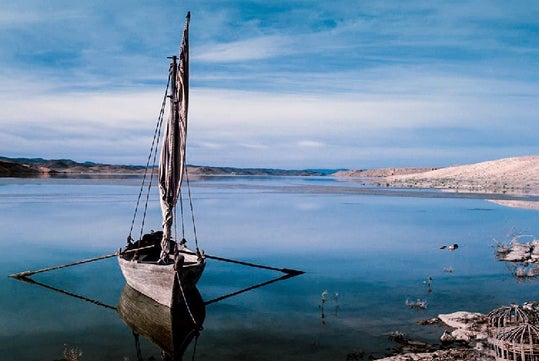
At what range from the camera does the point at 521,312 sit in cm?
1195

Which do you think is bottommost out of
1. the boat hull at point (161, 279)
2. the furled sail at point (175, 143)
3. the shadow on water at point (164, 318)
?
the shadow on water at point (164, 318)

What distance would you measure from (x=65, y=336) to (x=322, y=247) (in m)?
18.7

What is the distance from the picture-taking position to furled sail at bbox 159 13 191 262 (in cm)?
1752

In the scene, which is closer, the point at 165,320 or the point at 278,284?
the point at 165,320

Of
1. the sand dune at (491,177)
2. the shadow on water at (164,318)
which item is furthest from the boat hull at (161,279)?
the sand dune at (491,177)

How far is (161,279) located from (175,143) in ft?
15.0

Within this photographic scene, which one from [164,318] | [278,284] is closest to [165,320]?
[164,318]

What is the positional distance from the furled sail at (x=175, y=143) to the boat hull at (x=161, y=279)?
1055mm

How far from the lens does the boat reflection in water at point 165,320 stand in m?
14.2

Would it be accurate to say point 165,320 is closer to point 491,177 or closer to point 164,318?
point 164,318

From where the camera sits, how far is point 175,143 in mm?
17938

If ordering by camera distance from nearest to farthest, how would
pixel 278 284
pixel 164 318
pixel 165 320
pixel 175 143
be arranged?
pixel 165 320 < pixel 164 318 < pixel 175 143 < pixel 278 284

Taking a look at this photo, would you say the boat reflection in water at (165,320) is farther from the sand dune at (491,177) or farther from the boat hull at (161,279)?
the sand dune at (491,177)

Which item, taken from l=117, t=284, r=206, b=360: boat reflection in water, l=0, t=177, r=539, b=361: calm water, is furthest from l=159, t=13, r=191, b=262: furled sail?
l=0, t=177, r=539, b=361: calm water
